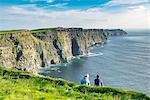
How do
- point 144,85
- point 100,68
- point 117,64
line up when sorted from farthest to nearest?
1. point 117,64
2. point 100,68
3. point 144,85

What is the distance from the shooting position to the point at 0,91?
48.6ft

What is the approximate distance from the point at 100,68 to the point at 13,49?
142ft

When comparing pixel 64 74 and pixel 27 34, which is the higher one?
pixel 27 34

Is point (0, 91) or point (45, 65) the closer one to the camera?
point (0, 91)

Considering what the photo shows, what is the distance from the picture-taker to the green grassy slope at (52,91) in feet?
46.5

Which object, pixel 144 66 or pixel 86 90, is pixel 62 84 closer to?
pixel 86 90

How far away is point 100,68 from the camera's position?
15475 cm

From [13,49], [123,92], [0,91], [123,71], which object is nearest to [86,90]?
[123,92]

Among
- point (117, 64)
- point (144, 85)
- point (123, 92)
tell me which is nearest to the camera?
point (123, 92)

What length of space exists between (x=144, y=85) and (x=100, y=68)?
4423cm

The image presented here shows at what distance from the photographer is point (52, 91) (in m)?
17.0

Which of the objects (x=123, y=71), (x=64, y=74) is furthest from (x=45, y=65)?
(x=123, y=71)

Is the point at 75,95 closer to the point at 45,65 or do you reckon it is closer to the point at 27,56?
the point at 27,56

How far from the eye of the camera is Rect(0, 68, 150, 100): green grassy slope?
46.5 ft
